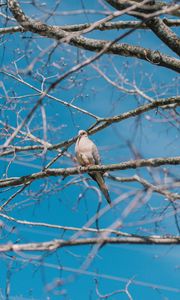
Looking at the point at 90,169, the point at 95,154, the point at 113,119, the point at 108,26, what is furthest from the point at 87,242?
the point at 95,154

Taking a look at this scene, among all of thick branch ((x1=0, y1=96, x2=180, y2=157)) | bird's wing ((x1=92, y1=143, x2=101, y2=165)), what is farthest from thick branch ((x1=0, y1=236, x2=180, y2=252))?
bird's wing ((x1=92, y1=143, x2=101, y2=165))

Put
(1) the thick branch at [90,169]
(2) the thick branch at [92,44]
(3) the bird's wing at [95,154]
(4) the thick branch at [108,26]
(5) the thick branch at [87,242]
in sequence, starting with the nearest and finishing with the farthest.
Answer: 1. (5) the thick branch at [87,242]
2. (1) the thick branch at [90,169]
3. (2) the thick branch at [92,44]
4. (4) the thick branch at [108,26]
5. (3) the bird's wing at [95,154]

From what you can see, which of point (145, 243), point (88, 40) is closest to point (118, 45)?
point (88, 40)

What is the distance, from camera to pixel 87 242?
10.1 feet

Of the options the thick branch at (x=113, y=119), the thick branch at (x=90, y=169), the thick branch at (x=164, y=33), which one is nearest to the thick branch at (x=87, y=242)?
the thick branch at (x=90, y=169)

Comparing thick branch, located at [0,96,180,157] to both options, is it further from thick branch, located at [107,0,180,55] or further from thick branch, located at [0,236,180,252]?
thick branch, located at [0,236,180,252]

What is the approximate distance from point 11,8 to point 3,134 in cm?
130

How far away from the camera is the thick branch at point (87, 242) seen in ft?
9.09

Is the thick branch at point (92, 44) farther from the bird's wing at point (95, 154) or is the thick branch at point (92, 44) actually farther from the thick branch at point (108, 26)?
the bird's wing at point (95, 154)

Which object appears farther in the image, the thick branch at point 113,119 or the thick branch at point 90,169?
the thick branch at point 113,119

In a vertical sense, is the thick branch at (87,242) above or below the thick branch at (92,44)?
below

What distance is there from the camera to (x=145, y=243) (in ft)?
10.8

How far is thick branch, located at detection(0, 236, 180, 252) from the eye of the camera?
277 centimetres

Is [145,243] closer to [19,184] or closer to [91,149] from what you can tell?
[19,184]
